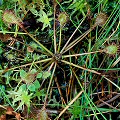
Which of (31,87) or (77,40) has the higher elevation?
(77,40)

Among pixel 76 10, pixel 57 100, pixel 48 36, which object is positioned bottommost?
pixel 57 100

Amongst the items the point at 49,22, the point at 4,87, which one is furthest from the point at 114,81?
the point at 4,87

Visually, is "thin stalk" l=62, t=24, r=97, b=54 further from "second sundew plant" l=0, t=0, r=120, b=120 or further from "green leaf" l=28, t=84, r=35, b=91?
"green leaf" l=28, t=84, r=35, b=91

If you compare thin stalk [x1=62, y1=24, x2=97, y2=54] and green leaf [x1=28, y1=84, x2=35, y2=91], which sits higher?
thin stalk [x1=62, y1=24, x2=97, y2=54]

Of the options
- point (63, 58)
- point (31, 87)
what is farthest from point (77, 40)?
point (31, 87)

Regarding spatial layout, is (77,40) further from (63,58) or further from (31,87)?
(31,87)

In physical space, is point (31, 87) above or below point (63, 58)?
below

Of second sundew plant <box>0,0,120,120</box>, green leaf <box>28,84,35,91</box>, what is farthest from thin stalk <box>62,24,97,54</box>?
green leaf <box>28,84,35,91</box>

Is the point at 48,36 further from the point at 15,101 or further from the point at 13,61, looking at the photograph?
the point at 15,101
